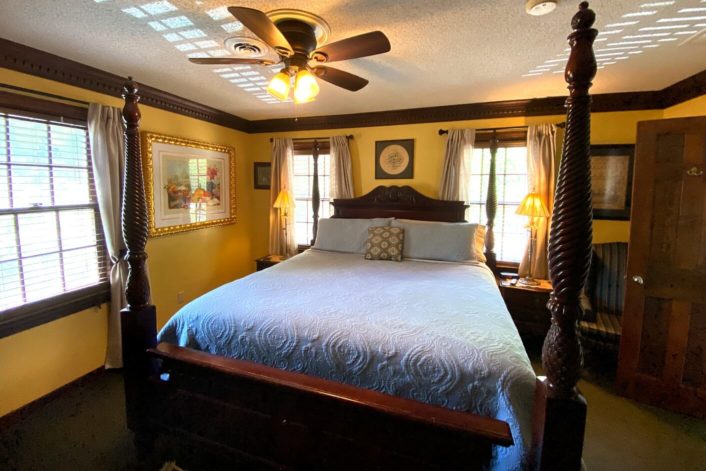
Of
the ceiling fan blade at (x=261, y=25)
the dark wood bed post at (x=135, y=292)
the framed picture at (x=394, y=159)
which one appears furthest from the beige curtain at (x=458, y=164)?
the dark wood bed post at (x=135, y=292)

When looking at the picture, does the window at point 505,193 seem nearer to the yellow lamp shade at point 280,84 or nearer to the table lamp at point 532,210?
the table lamp at point 532,210

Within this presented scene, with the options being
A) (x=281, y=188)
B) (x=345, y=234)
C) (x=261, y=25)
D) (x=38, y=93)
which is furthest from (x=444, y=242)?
(x=38, y=93)

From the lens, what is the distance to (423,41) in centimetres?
198

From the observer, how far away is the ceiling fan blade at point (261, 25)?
132 cm

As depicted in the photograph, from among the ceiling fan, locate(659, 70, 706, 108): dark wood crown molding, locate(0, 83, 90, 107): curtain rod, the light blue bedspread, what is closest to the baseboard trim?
the light blue bedspread

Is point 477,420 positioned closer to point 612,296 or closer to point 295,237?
point 612,296

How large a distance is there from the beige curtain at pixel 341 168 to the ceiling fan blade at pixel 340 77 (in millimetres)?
1766

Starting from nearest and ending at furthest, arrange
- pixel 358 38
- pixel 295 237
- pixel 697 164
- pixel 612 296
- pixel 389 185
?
pixel 358 38 < pixel 697 164 < pixel 612 296 < pixel 389 185 < pixel 295 237

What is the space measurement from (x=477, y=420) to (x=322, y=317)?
84 cm

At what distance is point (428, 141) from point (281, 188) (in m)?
1.86

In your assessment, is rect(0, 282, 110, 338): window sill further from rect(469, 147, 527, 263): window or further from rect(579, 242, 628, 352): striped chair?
rect(579, 242, 628, 352): striped chair

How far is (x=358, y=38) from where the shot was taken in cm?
158

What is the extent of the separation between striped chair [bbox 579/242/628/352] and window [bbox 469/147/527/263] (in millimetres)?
646

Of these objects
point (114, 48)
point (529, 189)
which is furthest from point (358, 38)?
point (529, 189)
